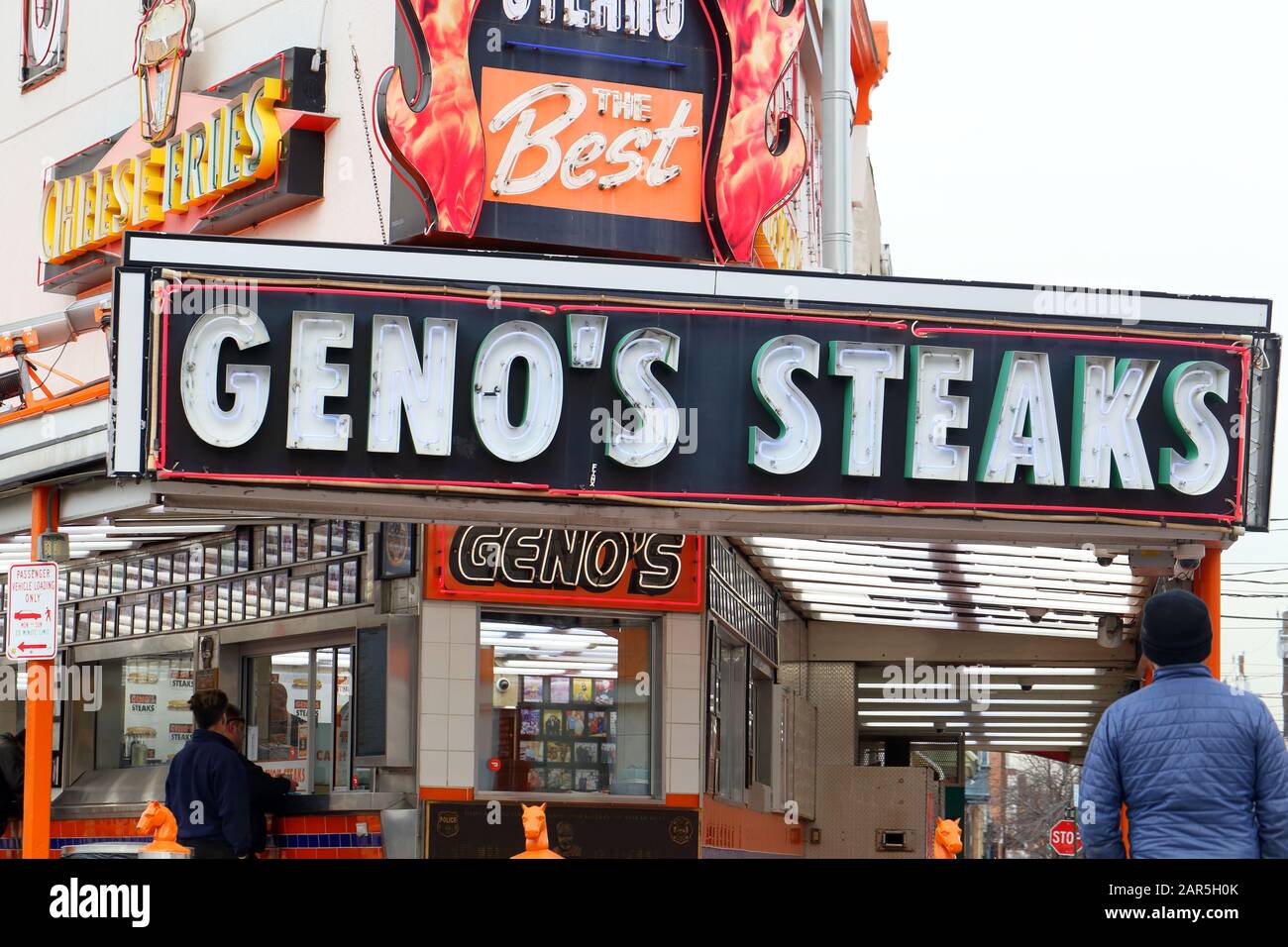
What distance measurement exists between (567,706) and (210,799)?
2.96 m

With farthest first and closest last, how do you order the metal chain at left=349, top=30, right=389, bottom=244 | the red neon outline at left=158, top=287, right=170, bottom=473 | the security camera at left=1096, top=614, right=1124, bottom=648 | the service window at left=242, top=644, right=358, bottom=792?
the security camera at left=1096, top=614, right=1124, bottom=648 → the metal chain at left=349, top=30, right=389, bottom=244 → the service window at left=242, top=644, right=358, bottom=792 → the red neon outline at left=158, top=287, right=170, bottom=473

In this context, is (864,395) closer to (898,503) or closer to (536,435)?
(898,503)

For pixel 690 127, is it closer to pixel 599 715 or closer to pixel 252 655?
pixel 599 715

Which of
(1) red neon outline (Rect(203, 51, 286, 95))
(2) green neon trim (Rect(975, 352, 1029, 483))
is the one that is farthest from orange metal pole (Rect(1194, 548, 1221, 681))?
(1) red neon outline (Rect(203, 51, 286, 95))

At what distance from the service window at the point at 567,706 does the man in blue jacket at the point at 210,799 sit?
6.28ft

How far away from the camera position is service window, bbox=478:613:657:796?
13695 millimetres

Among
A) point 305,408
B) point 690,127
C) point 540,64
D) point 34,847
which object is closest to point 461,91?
point 540,64

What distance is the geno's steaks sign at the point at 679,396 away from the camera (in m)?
10.9

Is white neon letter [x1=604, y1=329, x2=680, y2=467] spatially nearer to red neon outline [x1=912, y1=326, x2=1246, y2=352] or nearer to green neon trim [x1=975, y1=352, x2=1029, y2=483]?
red neon outline [x1=912, y1=326, x2=1246, y2=352]

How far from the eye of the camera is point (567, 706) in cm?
1402

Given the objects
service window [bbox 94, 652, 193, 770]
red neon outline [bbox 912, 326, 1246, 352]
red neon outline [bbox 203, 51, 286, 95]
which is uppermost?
red neon outline [bbox 203, 51, 286, 95]

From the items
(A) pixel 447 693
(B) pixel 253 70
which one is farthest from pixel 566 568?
(B) pixel 253 70

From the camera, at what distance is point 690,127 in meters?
→ 15.2
